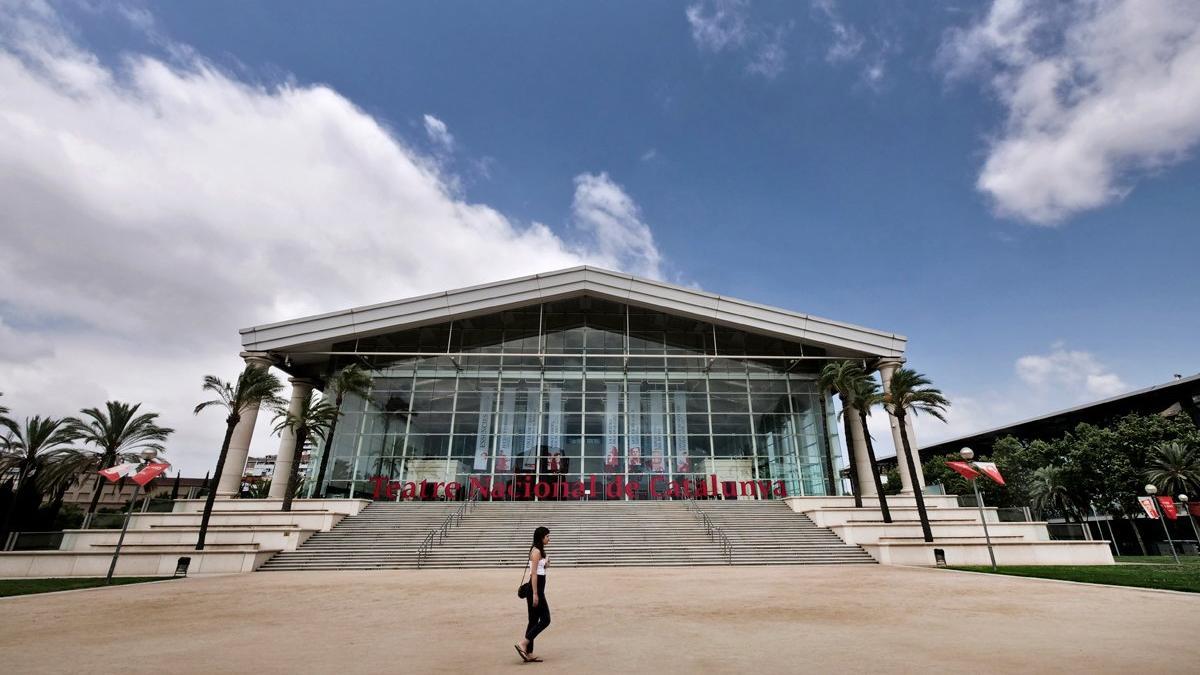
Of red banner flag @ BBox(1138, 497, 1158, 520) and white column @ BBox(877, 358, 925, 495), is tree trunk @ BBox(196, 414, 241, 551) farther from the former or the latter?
red banner flag @ BBox(1138, 497, 1158, 520)

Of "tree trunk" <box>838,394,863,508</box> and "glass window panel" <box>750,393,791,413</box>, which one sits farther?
"glass window panel" <box>750,393,791,413</box>

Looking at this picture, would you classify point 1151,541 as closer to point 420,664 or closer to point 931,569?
point 931,569

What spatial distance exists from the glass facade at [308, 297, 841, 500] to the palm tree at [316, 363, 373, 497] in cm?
59

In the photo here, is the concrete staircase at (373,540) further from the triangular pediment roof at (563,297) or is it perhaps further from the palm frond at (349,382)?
the triangular pediment roof at (563,297)

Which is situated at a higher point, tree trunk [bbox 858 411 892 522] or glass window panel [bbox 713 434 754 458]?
glass window panel [bbox 713 434 754 458]

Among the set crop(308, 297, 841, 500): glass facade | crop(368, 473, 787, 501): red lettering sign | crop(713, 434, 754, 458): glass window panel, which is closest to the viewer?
crop(368, 473, 787, 501): red lettering sign

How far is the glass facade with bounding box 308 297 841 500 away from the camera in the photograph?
3053cm

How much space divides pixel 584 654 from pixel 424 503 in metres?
22.4

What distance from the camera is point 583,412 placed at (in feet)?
105

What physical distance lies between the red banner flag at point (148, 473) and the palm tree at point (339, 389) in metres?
8.33

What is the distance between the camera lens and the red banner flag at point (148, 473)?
17.4 meters

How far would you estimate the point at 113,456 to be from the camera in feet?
98.0

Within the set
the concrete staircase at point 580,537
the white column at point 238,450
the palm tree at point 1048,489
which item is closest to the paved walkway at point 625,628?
the concrete staircase at point 580,537

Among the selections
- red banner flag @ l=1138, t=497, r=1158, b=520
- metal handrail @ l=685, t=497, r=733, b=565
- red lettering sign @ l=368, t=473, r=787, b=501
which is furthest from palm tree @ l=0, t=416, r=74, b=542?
red banner flag @ l=1138, t=497, r=1158, b=520
